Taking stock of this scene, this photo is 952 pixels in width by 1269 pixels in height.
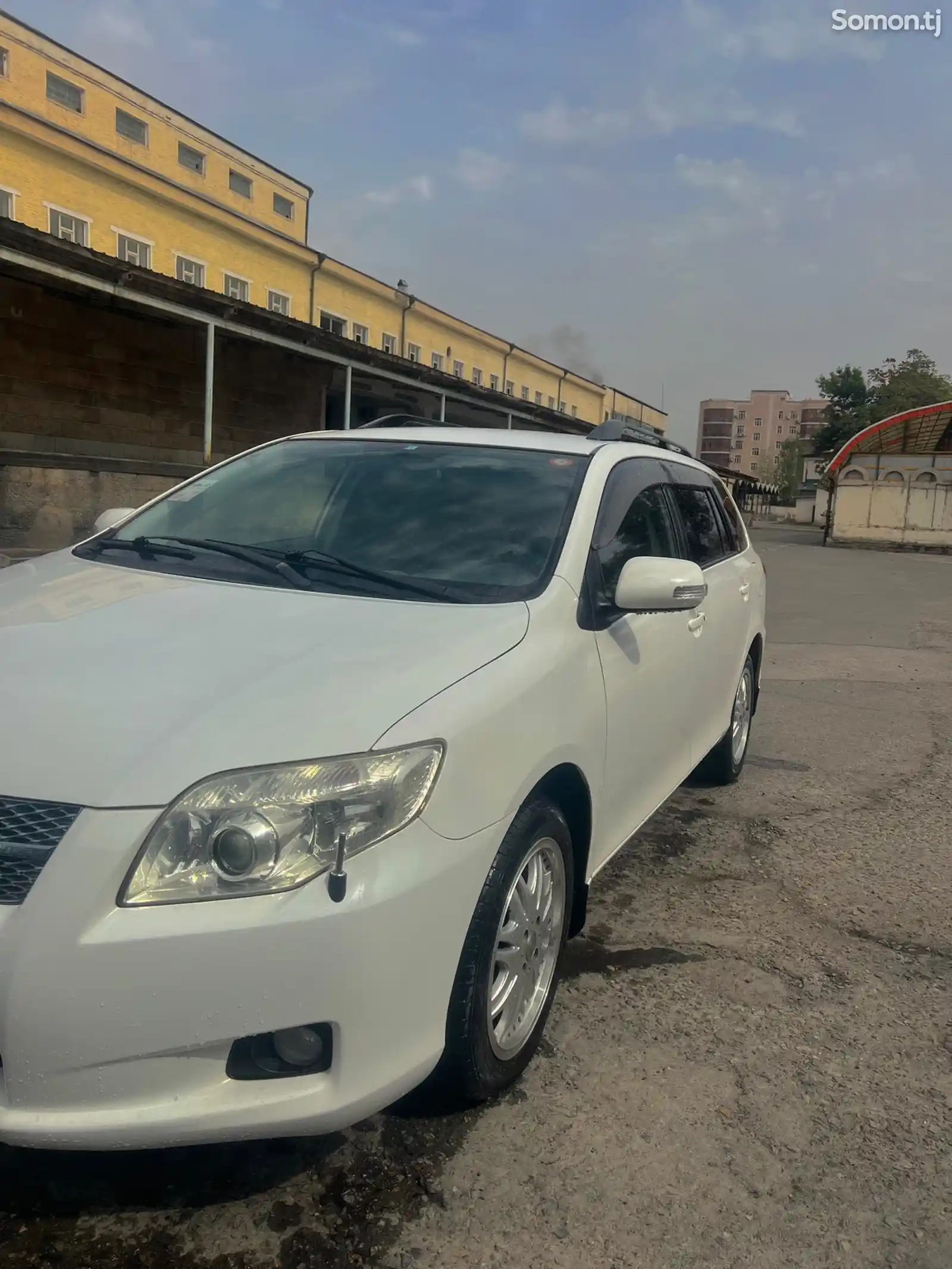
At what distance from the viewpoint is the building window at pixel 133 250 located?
2212 centimetres

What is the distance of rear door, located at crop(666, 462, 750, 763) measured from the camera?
4168 millimetres

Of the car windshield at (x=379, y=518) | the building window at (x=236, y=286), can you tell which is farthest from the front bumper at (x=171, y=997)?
the building window at (x=236, y=286)

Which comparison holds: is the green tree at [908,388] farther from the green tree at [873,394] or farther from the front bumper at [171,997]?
the front bumper at [171,997]

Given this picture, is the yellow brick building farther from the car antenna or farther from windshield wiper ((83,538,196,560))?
the car antenna

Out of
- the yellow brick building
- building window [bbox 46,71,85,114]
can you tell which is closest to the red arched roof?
the yellow brick building

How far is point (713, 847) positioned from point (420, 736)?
2.69 m

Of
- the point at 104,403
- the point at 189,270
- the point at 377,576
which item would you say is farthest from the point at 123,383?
the point at 377,576

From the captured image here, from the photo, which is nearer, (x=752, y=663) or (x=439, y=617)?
(x=439, y=617)

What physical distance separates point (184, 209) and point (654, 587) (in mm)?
23726

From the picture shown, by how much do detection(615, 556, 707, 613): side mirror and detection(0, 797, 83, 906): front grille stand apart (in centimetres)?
167

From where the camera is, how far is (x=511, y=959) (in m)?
2.46

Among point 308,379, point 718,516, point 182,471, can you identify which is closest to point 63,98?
point 308,379

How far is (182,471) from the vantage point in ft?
47.6

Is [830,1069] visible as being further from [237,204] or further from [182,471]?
[237,204]
